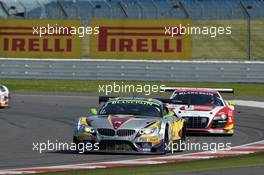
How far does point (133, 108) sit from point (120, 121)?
1.32 meters

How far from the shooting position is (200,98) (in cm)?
2198

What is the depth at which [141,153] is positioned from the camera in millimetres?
16078

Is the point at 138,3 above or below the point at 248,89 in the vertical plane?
above

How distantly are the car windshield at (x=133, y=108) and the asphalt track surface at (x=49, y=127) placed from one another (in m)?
1.30

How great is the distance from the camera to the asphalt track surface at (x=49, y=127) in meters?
15.5

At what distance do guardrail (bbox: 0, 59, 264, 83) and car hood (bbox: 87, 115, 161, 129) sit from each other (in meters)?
23.3

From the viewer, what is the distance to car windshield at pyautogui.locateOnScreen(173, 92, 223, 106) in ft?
71.3

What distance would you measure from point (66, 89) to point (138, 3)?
5809 millimetres

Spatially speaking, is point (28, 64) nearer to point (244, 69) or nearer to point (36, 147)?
point (244, 69)

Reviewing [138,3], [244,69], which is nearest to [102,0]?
[138,3]

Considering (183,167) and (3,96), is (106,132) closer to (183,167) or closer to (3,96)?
(183,167)
